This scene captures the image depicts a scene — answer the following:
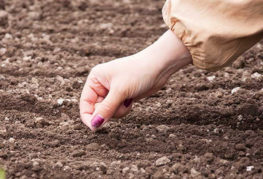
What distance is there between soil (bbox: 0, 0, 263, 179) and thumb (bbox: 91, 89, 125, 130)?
7.2 inches

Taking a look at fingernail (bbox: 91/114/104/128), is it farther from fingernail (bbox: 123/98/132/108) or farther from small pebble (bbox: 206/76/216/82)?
small pebble (bbox: 206/76/216/82)

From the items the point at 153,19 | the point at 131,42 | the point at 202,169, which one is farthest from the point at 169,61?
the point at 153,19

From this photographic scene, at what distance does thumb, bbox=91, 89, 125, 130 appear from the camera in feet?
6.43

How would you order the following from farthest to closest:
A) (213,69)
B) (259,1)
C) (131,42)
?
(131,42) < (213,69) < (259,1)

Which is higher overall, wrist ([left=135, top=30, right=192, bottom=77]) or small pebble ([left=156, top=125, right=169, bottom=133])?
wrist ([left=135, top=30, right=192, bottom=77])

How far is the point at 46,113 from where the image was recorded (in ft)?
8.00

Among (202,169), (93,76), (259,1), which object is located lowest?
(202,169)

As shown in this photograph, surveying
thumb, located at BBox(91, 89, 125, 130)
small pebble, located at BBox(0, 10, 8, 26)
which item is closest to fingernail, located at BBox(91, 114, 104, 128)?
thumb, located at BBox(91, 89, 125, 130)

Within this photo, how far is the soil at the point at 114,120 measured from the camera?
80.5 inches

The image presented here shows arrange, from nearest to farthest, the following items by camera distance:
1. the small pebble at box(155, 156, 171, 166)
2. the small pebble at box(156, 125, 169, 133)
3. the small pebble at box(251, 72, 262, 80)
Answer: the small pebble at box(155, 156, 171, 166), the small pebble at box(156, 125, 169, 133), the small pebble at box(251, 72, 262, 80)

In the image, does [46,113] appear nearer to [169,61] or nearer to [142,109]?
[142,109]

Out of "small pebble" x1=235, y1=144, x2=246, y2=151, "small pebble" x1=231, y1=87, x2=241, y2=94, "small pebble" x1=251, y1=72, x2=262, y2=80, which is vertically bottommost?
"small pebble" x1=251, y1=72, x2=262, y2=80

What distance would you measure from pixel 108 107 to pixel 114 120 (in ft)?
1.40

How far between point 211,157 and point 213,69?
34 cm
